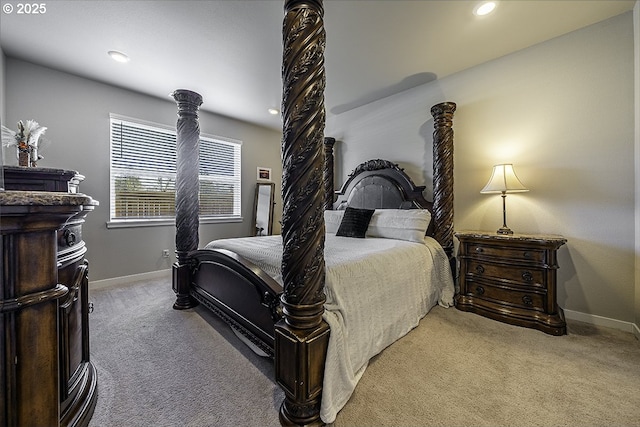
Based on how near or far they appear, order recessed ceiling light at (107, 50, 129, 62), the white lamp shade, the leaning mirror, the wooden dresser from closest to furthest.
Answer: the wooden dresser → the white lamp shade → recessed ceiling light at (107, 50, 129, 62) → the leaning mirror

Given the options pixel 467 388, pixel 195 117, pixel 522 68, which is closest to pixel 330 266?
pixel 467 388

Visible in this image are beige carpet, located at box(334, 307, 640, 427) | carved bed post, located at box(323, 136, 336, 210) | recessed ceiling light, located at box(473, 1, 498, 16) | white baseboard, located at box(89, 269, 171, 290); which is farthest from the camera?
carved bed post, located at box(323, 136, 336, 210)

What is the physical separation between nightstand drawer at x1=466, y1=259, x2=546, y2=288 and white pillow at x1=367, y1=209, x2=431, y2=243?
55 cm

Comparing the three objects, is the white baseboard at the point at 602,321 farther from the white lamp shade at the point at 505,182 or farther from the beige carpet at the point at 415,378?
the white lamp shade at the point at 505,182

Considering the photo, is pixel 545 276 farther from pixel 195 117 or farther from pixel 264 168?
pixel 264 168

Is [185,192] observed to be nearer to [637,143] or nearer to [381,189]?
[381,189]

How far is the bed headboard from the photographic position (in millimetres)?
3254

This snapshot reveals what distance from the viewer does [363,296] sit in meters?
1.66

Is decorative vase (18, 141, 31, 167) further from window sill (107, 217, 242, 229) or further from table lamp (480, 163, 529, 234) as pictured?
table lamp (480, 163, 529, 234)

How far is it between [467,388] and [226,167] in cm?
445

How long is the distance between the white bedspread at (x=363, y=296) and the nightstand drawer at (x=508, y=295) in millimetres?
291

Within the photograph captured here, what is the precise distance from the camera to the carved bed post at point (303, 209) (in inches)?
46.9

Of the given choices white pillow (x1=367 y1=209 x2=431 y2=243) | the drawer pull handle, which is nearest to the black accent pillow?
white pillow (x1=367 y1=209 x2=431 y2=243)

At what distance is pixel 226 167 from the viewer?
461 centimetres
